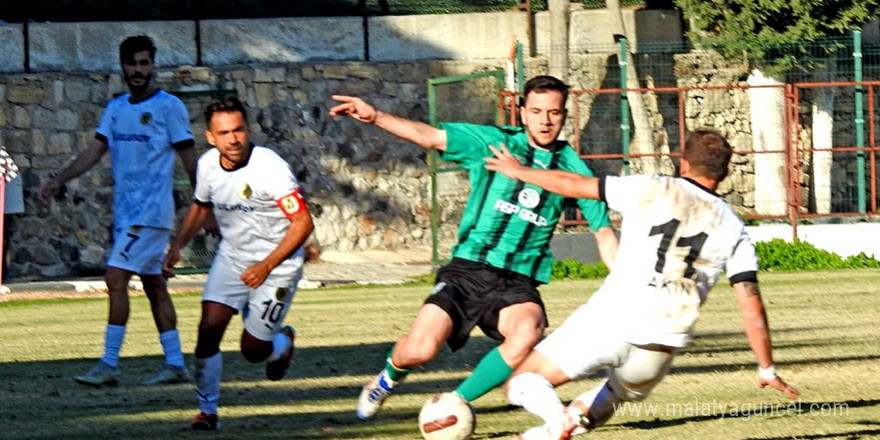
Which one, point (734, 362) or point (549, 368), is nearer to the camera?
point (549, 368)

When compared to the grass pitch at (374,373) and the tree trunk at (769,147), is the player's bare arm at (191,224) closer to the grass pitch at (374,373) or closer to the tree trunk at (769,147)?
the grass pitch at (374,373)

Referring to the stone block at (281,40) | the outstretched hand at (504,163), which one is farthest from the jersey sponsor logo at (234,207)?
the stone block at (281,40)

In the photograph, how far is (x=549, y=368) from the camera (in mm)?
7109

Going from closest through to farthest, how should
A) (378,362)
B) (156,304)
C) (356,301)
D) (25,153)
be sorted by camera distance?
(156,304) → (378,362) → (356,301) → (25,153)

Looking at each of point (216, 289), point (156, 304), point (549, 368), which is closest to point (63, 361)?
point (156, 304)

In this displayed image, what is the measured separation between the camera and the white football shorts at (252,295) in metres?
8.73

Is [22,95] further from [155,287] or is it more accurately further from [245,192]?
[245,192]

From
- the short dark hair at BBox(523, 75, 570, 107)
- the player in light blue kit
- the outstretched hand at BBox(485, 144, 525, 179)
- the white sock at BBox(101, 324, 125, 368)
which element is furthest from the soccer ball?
the white sock at BBox(101, 324, 125, 368)

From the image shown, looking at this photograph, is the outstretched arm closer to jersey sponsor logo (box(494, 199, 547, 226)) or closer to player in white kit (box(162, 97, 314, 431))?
jersey sponsor logo (box(494, 199, 547, 226))

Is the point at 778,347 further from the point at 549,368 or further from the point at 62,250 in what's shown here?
the point at 62,250

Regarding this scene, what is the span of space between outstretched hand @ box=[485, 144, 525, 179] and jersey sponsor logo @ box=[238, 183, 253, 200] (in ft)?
5.05

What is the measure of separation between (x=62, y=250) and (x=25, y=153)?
1.38 metres
